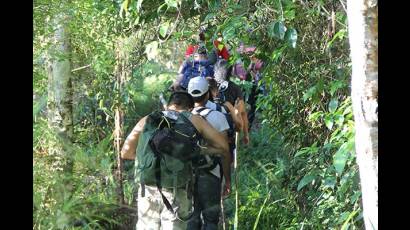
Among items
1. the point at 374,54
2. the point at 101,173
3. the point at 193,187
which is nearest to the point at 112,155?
the point at 101,173

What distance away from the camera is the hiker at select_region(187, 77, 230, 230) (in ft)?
16.2

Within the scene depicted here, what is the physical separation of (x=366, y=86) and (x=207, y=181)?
2217 millimetres

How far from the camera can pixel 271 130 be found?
21.2ft

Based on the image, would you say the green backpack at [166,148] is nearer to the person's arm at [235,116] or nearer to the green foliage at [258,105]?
the green foliage at [258,105]

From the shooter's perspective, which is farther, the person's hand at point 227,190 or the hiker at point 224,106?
the hiker at point 224,106

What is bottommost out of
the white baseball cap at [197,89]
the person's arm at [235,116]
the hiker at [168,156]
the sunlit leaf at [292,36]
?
the hiker at [168,156]

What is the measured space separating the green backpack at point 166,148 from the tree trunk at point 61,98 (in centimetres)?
99

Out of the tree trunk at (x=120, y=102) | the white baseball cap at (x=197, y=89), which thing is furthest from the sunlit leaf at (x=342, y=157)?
the tree trunk at (x=120, y=102)

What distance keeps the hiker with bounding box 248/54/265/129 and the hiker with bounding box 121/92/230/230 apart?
3.48 feet

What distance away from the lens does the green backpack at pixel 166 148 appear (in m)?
4.38

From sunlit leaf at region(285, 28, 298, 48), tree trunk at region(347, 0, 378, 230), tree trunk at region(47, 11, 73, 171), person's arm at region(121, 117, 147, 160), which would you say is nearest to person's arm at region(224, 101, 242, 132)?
tree trunk at region(47, 11, 73, 171)

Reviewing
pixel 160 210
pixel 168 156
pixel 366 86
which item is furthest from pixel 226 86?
pixel 366 86

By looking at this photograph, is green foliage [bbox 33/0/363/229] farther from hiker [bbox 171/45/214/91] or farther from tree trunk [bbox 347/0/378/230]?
tree trunk [bbox 347/0/378/230]
